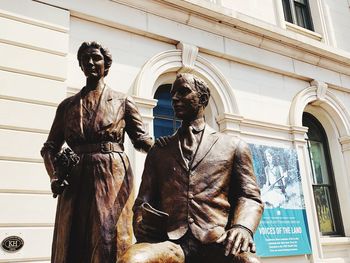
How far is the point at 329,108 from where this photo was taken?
1078 cm

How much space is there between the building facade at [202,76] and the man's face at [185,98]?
3992 millimetres

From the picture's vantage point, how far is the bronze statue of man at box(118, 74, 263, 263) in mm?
1964

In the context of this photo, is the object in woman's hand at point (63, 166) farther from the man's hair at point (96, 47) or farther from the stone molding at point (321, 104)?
the stone molding at point (321, 104)

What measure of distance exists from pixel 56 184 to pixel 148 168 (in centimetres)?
85

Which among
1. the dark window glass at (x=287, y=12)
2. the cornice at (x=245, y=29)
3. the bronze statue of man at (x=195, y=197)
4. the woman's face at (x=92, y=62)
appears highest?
the dark window glass at (x=287, y=12)

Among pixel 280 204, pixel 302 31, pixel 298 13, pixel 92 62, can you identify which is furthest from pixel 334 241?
pixel 92 62

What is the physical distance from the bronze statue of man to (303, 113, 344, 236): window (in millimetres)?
8506

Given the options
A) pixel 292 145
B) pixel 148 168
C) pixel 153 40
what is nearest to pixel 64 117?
pixel 148 168

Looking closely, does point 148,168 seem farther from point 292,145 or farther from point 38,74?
A: point 292,145

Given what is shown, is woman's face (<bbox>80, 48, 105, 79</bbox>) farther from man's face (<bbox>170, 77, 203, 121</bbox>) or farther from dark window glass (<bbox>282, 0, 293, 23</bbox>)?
dark window glass (<bbox>282, 0, 293, 23</bbox>)

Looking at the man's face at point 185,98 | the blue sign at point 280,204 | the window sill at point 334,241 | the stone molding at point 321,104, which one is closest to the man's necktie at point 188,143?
the man's face at point 185,98

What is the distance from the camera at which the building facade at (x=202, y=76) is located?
5797mm

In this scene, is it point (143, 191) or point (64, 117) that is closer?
point (143, 191)

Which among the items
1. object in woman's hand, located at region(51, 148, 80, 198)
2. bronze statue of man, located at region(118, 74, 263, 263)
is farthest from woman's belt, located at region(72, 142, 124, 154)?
bronze statue of man, located at region(118, 74, 263, 263)
